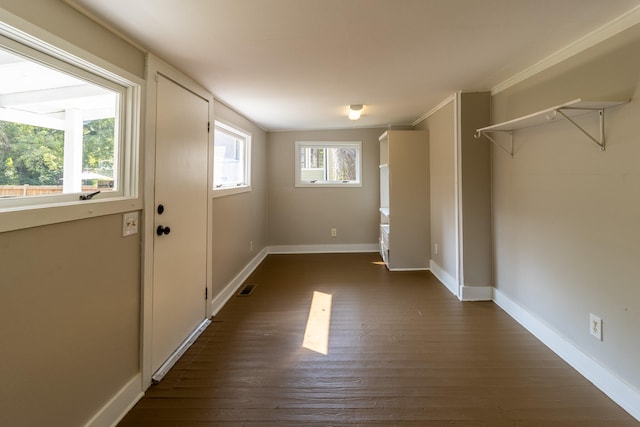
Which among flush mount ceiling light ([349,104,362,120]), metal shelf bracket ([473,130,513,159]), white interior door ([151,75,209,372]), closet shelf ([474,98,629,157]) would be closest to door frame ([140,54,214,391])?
white interior door ([151,75,209,372])

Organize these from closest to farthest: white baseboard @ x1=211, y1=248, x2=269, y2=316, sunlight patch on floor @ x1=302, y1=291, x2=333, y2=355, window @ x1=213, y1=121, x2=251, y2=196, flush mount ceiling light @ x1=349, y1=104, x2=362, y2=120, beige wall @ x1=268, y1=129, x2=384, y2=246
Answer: sunlight patch on floor @ x1=302, y1=291, x2=333, y2=355, white baseboard @ x1=211, y1=248, x2=269, y2=316, window @ x1=213, y1=121, x2=251, y2=196, flush mount ceiling light @ x1=349, y1=104, x2=362, y2=120, beige wall @ x1=268, y1=129, x2=384, y2=246

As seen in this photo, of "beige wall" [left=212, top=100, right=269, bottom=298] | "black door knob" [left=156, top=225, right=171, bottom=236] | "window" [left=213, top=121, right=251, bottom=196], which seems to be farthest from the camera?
"window" [left=213, top=121, right=251, bottom=196]

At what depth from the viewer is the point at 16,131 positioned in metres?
1.18

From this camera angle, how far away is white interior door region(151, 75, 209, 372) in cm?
Result: 199

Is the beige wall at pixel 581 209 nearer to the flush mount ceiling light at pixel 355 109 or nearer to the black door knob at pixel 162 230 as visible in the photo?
the flush mount ceiling light at pixel 355 109

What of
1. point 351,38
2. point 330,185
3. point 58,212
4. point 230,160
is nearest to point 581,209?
point 351,38

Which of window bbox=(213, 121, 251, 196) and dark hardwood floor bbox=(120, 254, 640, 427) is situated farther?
window bbox=(213, 121, 251, 196)

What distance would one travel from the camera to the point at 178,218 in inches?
87.8

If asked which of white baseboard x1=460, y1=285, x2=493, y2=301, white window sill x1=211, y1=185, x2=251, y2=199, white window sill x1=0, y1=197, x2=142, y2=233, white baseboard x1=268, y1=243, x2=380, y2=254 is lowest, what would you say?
white baseboard x1=460, y1=285, x2=493, y2=301

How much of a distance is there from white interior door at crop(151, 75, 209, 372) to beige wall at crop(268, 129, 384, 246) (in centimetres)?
262

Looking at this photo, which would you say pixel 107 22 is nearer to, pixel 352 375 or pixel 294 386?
pixel 294 386

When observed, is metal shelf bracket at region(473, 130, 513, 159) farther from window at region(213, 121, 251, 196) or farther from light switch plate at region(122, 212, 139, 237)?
light switch plate at region(122, 212, 139, 237)

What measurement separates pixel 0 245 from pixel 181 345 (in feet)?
4.92

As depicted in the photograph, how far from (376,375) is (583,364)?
1.32 m
